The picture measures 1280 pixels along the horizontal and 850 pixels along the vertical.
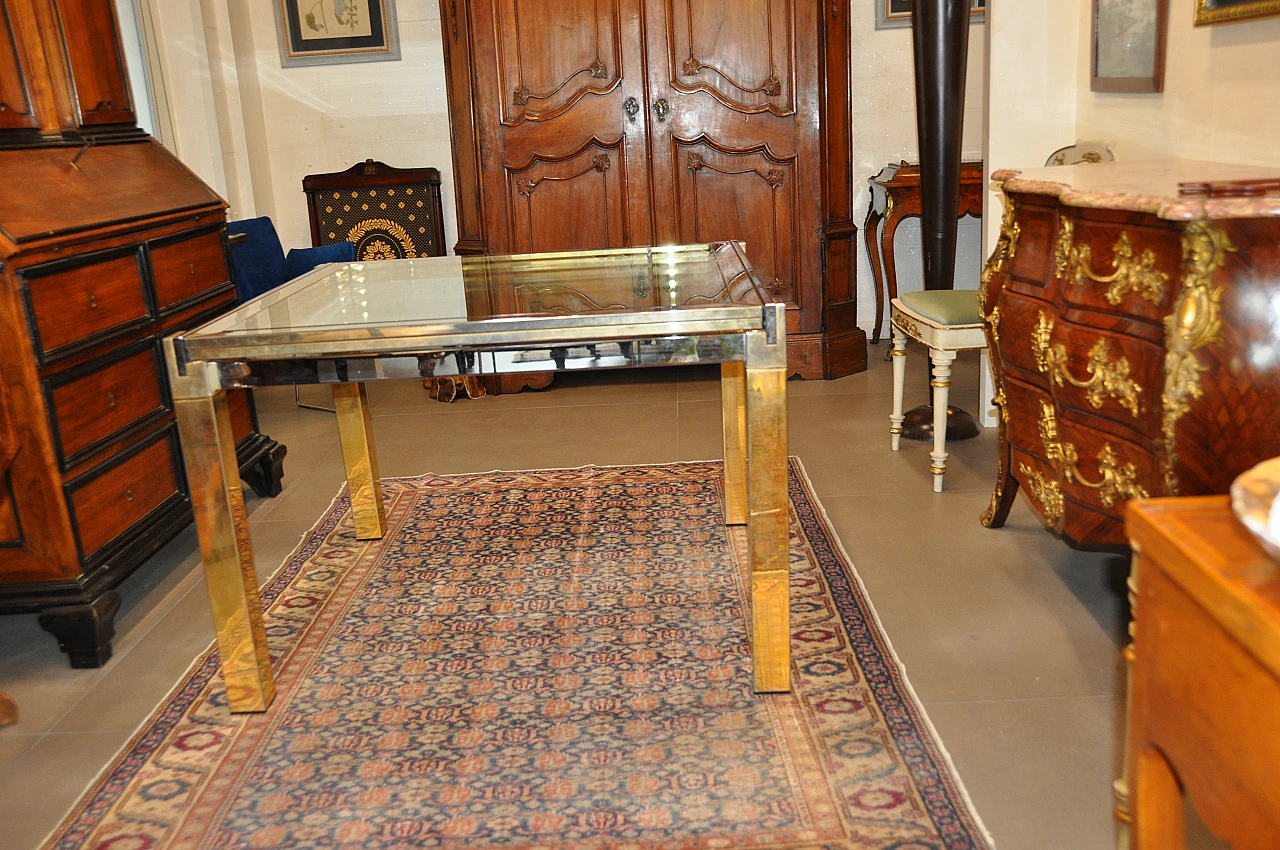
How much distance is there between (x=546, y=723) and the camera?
2.12m

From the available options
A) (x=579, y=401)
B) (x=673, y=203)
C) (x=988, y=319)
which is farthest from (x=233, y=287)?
(x=988, y=319)

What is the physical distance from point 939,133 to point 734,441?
1450mm

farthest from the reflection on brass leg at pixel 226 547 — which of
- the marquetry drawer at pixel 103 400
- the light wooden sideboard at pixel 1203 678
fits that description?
the light wooden sideboard at pixel 1203 678

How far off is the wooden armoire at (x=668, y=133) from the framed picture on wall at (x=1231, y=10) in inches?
85.7

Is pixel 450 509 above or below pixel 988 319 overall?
below

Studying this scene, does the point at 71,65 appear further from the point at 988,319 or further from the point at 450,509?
the point at 988,319

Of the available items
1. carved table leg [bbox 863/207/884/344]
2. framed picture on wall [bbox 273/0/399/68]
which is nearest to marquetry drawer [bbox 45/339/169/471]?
framed picture on wall [bbox 273/0/399/68]

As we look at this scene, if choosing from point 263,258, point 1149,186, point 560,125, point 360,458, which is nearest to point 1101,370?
point 1149,186

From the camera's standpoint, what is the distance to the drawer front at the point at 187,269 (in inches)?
119

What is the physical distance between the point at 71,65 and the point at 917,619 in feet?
8.75

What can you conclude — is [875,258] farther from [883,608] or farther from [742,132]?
[883,608]

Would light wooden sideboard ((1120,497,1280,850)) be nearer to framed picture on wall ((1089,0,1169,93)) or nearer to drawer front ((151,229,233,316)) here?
framed picture on wall ((1089,0,1169,93))

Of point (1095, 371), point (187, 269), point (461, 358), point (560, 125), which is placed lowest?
point (1095, 371)

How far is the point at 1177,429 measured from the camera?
192cm
